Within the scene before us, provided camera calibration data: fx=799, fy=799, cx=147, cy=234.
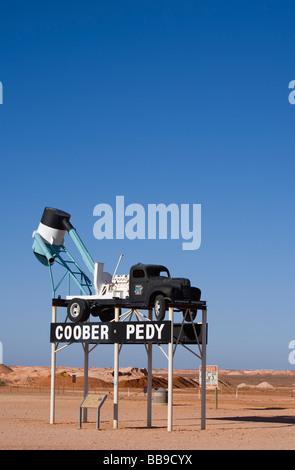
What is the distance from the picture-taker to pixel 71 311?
34812mm

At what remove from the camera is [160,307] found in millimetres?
31750

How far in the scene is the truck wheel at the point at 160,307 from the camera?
3161 cm

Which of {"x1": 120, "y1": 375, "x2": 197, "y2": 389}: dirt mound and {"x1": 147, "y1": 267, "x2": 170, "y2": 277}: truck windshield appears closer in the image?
{"x1": 147, "y1": 267, "x2": 170, "y2": 277}: truck windshield

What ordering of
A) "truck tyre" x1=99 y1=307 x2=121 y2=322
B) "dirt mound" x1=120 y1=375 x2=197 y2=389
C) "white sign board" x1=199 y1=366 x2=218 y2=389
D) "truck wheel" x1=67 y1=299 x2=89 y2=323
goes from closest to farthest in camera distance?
"truck wheel" x1=67 y1=299 x2=89 y2=323 < "truck tyre" x1=99 y1=307 x2=121 y2=322 < "white sign board" x1=199 y1=366 x2=218 y2=389 < "dirt mound" x1=120 y1=375 x2=197 y2=389

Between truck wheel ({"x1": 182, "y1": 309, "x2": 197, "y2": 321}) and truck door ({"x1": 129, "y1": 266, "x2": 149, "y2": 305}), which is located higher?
truck door ({"x1": 129, "y1": 266, "x2": 149, "y2": 305})

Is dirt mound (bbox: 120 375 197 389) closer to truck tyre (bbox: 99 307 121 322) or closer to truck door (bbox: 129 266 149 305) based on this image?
truck tyre (bbox: 99 307 121 322)

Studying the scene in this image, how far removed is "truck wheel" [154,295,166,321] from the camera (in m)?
31.6

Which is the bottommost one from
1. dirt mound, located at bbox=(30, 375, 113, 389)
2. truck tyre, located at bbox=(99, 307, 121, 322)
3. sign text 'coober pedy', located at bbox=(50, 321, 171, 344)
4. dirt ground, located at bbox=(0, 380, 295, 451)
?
dirt mound, located at bbox=(30, 375, 113, 389)

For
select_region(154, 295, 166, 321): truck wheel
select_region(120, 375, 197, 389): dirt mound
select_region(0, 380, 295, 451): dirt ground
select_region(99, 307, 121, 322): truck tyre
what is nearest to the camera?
select_region(0, 380, 295, 451): dirt ground

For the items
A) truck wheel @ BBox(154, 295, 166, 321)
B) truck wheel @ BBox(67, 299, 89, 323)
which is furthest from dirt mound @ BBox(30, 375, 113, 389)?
truck wheel @ BBox(154, 295, 166, 321)
